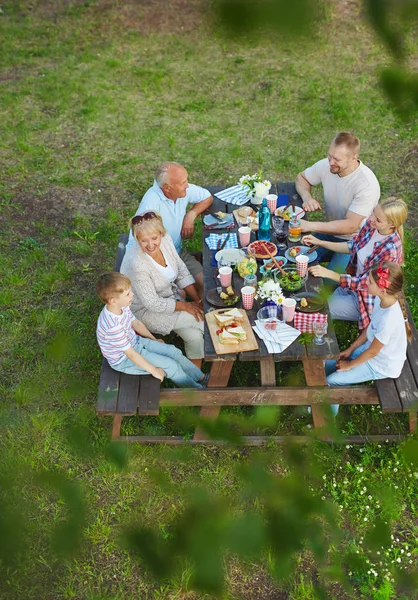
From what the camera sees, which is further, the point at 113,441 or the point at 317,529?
the point at 113,441

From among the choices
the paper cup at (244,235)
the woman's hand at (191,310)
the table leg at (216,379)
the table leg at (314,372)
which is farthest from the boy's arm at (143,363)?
the paper cup at (244,235)

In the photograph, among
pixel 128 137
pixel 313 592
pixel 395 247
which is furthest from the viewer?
pixel 128 137

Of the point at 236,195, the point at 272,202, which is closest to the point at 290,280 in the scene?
the point at 272,202

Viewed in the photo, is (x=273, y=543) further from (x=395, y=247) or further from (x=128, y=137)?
(x=128, y=137)

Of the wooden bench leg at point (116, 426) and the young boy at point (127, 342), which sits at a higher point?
the young boy at point (127, 342)

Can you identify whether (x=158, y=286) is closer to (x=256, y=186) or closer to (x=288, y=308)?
(x=288, y=308)

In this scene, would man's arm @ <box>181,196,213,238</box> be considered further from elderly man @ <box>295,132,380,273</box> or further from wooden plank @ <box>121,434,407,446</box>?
wooden plank @ <box>121,434,407,446</box>

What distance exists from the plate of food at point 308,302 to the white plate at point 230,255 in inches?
24.0

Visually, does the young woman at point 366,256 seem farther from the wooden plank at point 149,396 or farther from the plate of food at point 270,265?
the wooden plank at point 149,396

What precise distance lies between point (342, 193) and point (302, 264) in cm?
109

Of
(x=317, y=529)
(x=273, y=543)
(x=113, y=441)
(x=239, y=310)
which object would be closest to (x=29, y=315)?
(x=113, y=441)

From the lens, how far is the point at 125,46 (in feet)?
33.2

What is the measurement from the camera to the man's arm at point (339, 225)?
190 inches

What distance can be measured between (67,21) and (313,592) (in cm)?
1072
